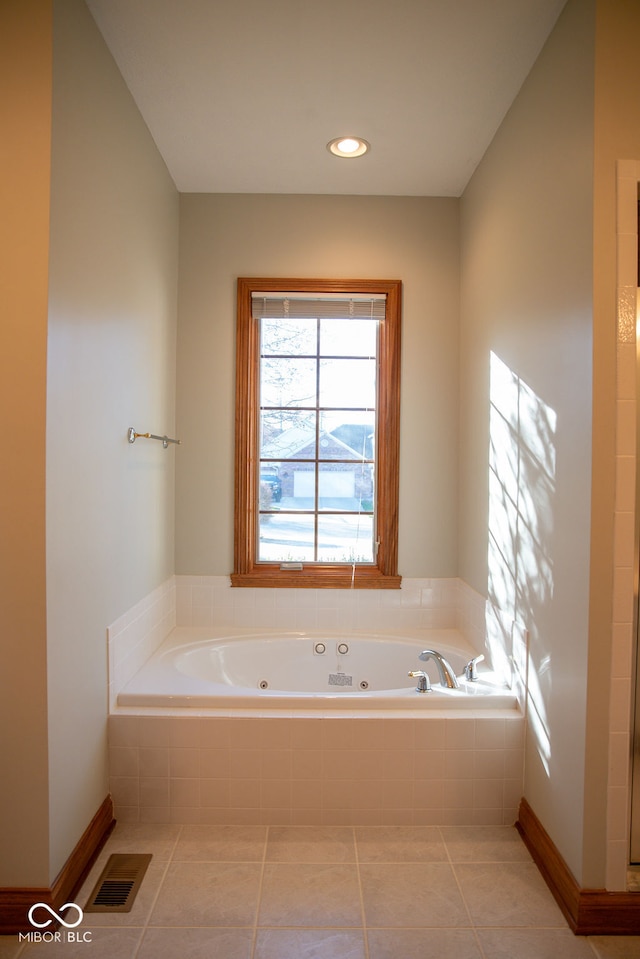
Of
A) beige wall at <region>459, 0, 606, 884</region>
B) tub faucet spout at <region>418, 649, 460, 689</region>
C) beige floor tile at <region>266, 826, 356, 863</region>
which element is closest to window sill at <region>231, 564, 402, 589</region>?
beige wall at <region>459, 0, 606, 884</region>

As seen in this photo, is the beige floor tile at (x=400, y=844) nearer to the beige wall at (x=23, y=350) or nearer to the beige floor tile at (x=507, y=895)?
the beige floor tile at (x=507, y=895)

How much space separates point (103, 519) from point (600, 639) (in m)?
1.59

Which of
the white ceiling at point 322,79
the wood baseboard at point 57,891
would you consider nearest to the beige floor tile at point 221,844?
the wood baseboard at point 57,891

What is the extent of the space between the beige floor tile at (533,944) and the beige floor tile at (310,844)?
506mm

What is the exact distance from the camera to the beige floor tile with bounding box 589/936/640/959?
5.48ft

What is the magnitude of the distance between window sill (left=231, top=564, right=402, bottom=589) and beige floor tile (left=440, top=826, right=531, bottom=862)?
122cm

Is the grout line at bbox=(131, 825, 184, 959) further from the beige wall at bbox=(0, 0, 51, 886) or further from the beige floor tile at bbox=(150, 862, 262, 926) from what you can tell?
the beige wall at bbox=(0, 0, 51, 886)

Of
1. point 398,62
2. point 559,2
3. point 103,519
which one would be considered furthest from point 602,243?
point 103,519

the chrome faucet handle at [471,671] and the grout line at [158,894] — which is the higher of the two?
the chrome faucet handle at [471,671]

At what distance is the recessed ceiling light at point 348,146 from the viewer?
2697 mm

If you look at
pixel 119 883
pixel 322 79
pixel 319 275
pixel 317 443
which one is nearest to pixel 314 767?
pixel 119 883

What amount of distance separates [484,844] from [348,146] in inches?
109

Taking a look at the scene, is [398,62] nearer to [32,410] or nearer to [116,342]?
[116,342]

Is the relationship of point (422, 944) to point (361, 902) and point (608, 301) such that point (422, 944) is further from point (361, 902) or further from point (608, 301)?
point (608, 301)
